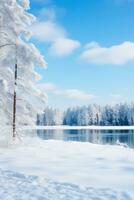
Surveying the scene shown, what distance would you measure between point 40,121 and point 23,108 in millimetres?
172071

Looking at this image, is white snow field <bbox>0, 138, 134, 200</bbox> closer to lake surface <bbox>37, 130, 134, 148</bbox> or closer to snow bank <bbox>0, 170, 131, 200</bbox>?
snow bank <bbox>0, 170, 131, 200</bbox>

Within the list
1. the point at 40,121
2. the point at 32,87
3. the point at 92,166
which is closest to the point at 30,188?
the point at 92,166

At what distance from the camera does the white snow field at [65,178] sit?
8859 mm

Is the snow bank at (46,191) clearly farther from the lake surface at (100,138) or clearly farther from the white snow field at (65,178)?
the lake surface at (100,138)

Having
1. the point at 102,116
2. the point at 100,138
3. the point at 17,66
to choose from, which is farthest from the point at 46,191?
the point at 102,116

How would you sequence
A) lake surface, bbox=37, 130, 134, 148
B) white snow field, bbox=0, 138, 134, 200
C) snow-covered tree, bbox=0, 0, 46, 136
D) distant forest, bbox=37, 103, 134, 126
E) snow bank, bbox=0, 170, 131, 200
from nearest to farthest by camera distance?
1. snow bank, bbox=0, 170, 131, 200
2. white snow field, bbox=0, 138, 134, 200
3. snow-covered tree, bbox=0, 0, 46, 136
4. lake surface, bbox=37, 130, 134, 148
5. distant forest, bbox=37, 103, 134, 126

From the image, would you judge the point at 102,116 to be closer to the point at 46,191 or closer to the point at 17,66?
the point at 17,66

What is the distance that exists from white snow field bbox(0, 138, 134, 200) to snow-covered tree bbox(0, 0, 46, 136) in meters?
5.71

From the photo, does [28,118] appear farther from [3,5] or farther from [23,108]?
[3,5]

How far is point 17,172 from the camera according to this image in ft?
39.1

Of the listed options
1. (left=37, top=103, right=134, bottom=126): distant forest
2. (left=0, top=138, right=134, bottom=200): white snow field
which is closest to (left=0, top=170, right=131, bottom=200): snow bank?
(left=0, top=138, right=134, bottom=200): white snow field

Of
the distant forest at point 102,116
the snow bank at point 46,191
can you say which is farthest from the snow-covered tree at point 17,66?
the distant forest at point 102,116

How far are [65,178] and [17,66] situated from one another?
12583 millimetres

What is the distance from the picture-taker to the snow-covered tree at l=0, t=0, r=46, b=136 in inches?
827
